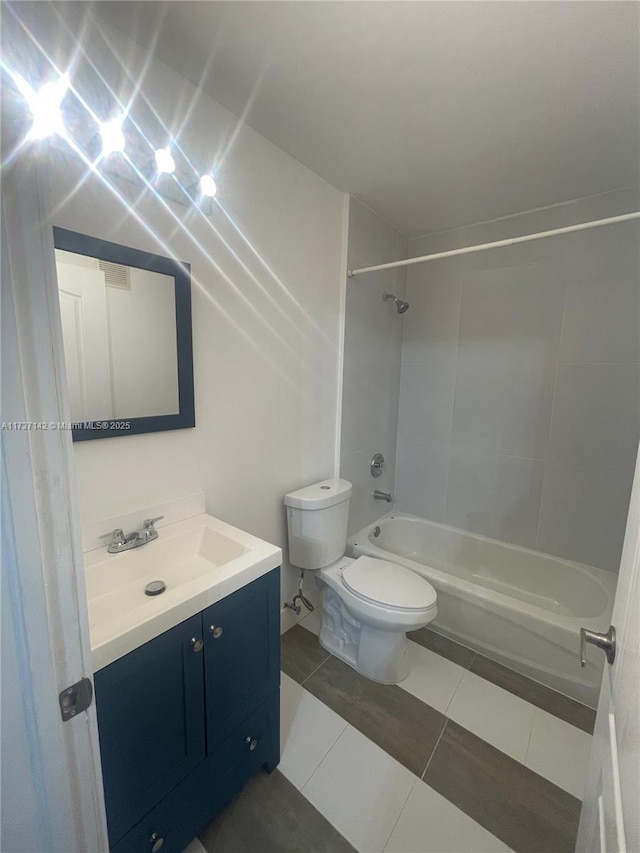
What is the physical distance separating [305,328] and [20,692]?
5.41 ft

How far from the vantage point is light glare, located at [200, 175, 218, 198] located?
1315mm

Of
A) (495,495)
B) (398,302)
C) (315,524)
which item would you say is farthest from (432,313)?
(315,524)

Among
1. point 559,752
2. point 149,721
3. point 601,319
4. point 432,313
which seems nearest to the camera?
point 149,721

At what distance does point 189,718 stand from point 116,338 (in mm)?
1147

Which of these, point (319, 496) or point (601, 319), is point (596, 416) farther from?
point (319, 496)

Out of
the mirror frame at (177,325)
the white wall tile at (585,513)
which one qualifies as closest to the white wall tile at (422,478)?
the white wall tile at (585,513)

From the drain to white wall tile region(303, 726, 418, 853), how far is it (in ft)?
2.94

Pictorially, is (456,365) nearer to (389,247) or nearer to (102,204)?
(389,247)

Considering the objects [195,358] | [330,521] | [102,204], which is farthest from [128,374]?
[330,521]

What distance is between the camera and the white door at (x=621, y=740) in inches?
19.2

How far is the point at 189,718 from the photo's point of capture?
998mm

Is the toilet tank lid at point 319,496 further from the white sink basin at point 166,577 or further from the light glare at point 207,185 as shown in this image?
the light glare at point 207,185

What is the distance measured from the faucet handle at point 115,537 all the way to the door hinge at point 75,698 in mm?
698

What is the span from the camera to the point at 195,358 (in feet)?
4.60
